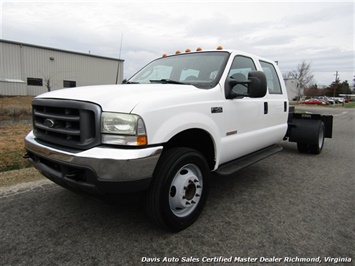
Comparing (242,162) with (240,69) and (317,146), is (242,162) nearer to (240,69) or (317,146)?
(240,69)

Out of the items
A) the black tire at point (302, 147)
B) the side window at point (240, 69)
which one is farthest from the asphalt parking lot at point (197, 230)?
the black tire at point (302, 147)

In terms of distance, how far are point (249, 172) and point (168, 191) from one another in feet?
9.26

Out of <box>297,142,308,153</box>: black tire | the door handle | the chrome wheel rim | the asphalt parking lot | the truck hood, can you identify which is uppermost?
the truck hood

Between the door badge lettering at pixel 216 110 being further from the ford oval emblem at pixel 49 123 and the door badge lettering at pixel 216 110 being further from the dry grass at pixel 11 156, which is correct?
the dry grass at pixel 11 156

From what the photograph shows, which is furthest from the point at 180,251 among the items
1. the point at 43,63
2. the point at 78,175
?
the point at 43,63

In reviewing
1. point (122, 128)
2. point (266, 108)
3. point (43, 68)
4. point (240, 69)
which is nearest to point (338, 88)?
point (43, 68)

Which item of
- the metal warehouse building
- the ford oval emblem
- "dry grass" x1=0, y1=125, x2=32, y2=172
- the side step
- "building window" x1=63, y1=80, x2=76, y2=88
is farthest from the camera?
"building window" x1=63, y1=80, x2=76, y2=88

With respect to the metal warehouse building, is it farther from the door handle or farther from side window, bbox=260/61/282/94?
the door handle

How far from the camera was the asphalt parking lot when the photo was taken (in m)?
2.32

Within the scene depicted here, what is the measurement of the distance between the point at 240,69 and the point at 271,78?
1.30m

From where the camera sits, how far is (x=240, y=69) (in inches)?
146

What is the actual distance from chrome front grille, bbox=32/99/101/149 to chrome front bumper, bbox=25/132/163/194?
10 centimetres

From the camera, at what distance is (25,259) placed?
88.1 inches

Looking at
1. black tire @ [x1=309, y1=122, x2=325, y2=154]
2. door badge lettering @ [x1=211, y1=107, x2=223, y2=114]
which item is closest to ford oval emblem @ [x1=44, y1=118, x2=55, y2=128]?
door badge lettering @ [x1=211, y1=107, x2=223, y2=114]
